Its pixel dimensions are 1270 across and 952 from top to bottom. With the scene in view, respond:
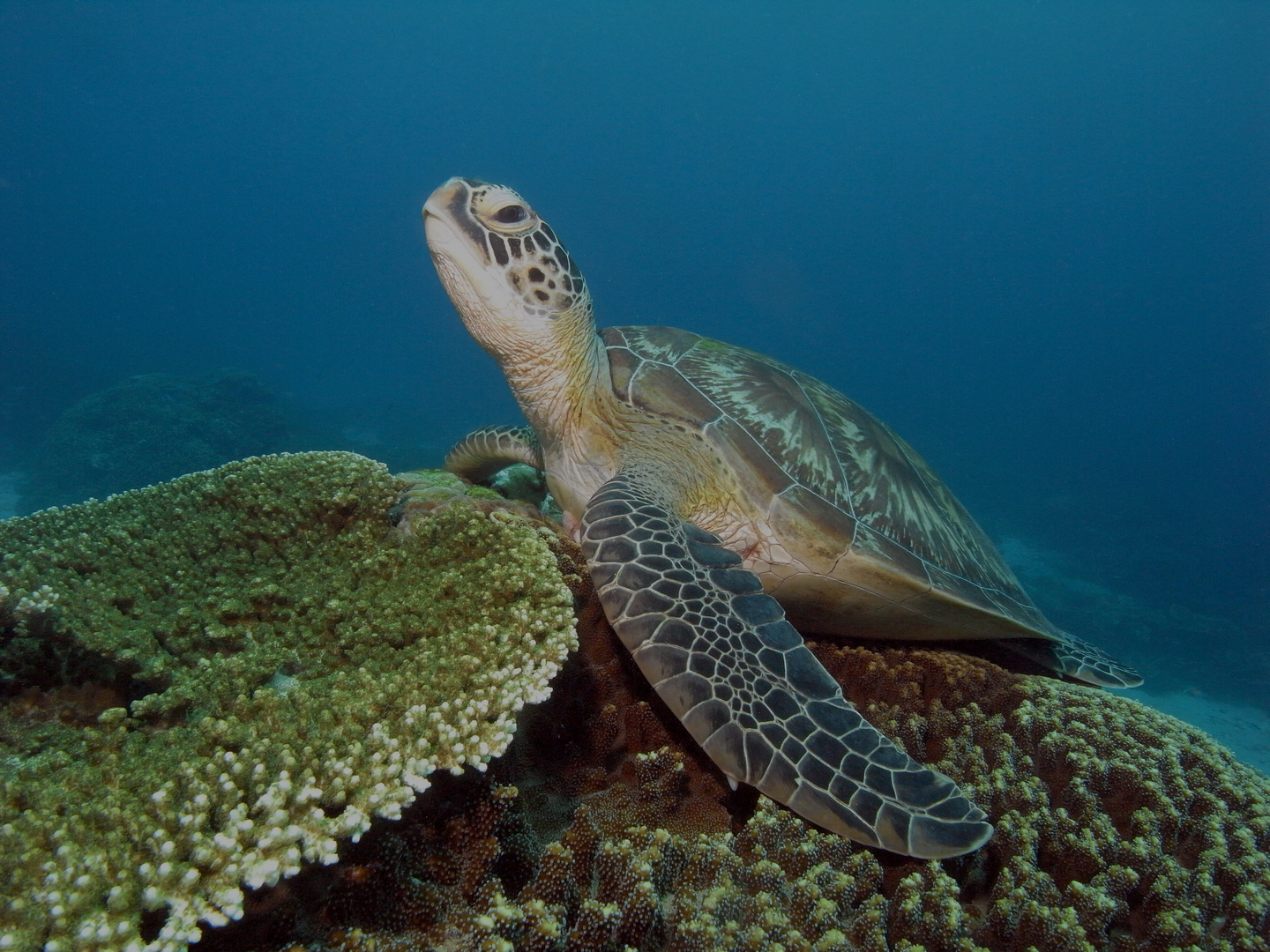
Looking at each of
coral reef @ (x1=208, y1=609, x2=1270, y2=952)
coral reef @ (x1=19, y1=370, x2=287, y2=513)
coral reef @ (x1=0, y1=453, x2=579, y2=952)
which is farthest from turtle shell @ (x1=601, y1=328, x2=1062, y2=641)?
coral reef @ (x1=19, y1=370, x2=287, y2=513)

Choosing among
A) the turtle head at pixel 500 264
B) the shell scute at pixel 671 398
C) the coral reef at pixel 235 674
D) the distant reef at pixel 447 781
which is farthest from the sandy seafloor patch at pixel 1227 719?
the coral reef at pixel 235 674

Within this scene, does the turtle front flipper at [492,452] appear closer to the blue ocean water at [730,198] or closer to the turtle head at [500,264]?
the turtle head at [500,264]

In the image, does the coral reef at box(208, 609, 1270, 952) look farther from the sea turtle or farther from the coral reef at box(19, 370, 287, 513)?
the coral reef at box(19, 370, 287, 513)

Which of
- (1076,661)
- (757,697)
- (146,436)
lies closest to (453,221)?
(757,697)

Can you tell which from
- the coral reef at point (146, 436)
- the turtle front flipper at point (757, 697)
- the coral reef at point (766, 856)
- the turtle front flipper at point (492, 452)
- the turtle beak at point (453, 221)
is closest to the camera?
the coral reef at point (766, 856)

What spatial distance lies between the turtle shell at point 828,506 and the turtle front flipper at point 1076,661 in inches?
7.7

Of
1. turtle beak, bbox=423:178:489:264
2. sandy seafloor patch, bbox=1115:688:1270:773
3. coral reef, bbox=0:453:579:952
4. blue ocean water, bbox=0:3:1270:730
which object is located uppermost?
blue ocean water, bbox=0:3:1270:730

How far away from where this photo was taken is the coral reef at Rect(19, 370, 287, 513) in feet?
41.4

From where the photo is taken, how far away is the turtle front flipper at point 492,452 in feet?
12.4

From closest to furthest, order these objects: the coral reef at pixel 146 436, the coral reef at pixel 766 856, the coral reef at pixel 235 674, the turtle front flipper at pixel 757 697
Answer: the coral reef at pixel 235 674 < the coral reef at pixel 766 856 < the turtle front flipper at pixel 757 697 < the coral reef at pixel 146 436

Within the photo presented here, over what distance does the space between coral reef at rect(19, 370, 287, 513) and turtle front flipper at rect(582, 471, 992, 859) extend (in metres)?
13.4

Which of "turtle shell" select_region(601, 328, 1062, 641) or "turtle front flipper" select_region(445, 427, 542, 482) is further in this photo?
"turtle front flipper" select_region(445, 427, 542, 482)

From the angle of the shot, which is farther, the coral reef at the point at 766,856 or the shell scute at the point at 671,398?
the shell scute at the point at 671,398

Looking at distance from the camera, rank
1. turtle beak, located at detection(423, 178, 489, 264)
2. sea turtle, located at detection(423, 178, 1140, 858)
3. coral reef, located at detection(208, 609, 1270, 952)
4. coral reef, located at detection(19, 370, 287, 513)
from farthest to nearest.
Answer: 1. coral reef, located at detection(19, 370, 287, 513)
2. turtle beak, located at detection(423, 178, 489, 264)
3. sea turtle, located at detection(423, 178, 1140, 858)
4. coral reef, located at detection(208, 609, 1270, 952)
